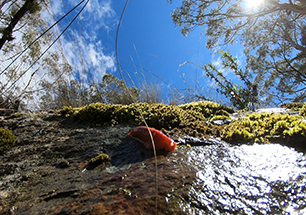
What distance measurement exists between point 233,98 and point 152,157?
5.49 m

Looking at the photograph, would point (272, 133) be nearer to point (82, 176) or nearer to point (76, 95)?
point (82, 176)

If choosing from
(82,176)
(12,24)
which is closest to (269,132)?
(82,176)

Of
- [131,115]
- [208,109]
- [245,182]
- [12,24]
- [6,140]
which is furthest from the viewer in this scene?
[12,24]

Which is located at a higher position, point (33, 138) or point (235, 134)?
point (235, 134)

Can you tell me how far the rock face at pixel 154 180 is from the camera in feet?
3.61

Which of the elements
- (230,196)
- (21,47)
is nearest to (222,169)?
(230,196)

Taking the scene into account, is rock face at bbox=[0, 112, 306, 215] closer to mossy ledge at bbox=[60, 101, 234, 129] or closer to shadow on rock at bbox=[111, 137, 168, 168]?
shadow on rock at bbox=[111, 137, 168, 168]

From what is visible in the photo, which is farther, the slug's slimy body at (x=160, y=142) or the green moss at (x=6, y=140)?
the green moss at (x=6, y=140)

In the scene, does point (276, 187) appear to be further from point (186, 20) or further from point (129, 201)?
point (186, 20)

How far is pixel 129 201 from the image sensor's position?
113cm

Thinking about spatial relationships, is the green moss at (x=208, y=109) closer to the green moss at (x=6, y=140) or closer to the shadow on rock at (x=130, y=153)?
the shadow on rock at (x=130, y=153)

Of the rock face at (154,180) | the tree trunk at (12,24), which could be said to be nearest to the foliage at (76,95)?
the tree trunk at (12,24)

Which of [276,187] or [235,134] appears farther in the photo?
[235,134]

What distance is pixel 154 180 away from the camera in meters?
1.31
